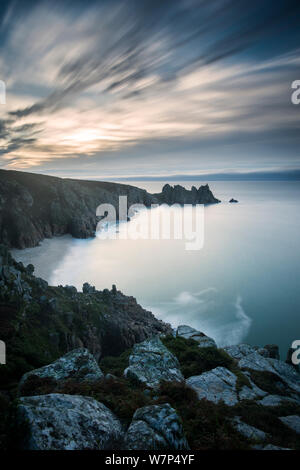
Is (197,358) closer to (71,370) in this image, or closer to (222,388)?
(222,388)

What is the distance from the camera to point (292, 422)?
830 centimetres

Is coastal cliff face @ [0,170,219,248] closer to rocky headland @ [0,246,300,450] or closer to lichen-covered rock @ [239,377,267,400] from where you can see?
rocky headland @ [0,246,300,450]

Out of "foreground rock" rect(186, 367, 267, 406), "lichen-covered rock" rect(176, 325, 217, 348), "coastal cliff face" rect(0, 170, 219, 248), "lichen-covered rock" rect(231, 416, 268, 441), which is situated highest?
"coastal cliff face" rect(0, 170, 219, 248)

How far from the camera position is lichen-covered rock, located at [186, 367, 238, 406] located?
948 centimetres

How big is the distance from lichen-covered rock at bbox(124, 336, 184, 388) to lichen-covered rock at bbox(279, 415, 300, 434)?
13.6ft

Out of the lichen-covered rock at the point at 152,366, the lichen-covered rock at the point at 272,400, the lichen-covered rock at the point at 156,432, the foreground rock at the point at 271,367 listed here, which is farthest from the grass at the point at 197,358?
the lichen-covered rock at the point at 156,432

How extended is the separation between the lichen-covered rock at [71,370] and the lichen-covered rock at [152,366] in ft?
5.04

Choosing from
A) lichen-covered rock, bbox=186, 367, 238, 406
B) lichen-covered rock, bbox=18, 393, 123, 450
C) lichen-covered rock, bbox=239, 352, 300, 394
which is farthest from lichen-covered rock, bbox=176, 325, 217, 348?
lichen-covered rock, bbox=18, 393, 123, 450

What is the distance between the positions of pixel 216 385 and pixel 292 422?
3021 millimetres

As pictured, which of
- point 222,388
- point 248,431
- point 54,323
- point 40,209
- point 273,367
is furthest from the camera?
point 40,209

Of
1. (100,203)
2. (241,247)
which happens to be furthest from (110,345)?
(100,203)

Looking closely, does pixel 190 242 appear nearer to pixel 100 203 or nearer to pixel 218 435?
pixel 100 203

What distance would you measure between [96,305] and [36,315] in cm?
798
